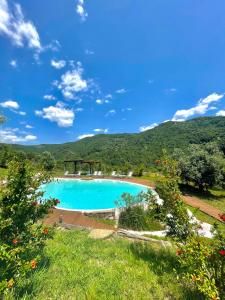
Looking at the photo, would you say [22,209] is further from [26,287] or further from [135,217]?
[135,217]

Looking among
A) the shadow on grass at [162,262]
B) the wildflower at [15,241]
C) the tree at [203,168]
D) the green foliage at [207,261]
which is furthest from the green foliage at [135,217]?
the tree at [203,168]

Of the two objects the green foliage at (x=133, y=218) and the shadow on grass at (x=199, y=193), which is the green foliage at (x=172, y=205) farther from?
the shadow on grass at (x=199, y=193)

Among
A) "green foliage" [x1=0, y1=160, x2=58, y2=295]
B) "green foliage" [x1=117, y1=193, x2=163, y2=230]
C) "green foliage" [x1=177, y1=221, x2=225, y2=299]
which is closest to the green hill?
"green foliage" [x1=117, y1=193, x2=163, y2=230]

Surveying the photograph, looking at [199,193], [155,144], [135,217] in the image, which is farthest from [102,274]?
[155,144]

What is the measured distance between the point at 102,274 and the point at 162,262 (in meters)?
1.41

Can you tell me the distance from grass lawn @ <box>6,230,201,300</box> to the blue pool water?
34.5 feet

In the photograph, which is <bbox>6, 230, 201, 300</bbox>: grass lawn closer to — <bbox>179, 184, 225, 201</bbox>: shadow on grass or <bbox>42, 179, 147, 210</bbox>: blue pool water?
<bbox>42, 179, 147, 210</bbox>: blue pool water

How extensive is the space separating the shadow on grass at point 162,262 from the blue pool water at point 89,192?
10152 millimetres

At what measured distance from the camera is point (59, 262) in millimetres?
3746

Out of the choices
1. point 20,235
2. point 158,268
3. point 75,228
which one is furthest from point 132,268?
point 75,228

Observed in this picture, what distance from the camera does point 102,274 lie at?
3.46 metres

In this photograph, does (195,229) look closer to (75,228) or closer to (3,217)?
(3,217)

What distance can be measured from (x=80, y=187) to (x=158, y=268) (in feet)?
Answer: 66.6

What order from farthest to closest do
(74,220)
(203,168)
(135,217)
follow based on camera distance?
(203,168) → (74,220) → (135,217)
